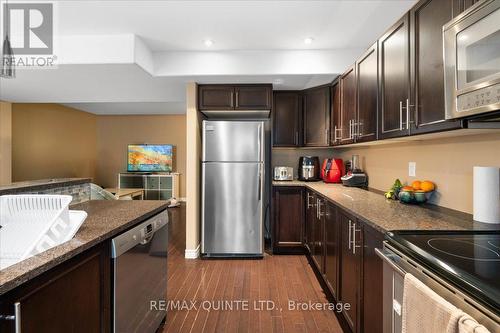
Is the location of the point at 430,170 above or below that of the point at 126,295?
above

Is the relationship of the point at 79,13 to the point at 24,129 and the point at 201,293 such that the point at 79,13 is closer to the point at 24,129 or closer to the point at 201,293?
the point at 201,293

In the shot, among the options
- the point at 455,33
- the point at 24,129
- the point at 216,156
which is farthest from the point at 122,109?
the point at 455,33

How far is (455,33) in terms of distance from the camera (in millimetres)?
1200

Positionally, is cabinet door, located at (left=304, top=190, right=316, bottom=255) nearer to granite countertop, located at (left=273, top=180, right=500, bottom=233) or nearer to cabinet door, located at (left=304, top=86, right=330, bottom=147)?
cabinet door, located at (left=304, top=86, right=330, bottom=147)

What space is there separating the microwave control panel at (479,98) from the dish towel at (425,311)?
0.71 meters

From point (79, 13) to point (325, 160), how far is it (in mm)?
3154

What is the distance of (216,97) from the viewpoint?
11.3 feet

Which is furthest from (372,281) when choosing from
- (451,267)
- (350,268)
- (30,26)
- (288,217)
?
(30,26)

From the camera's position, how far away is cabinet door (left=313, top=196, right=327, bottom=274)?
8.55ft

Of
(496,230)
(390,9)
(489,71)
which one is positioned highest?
(390,9)

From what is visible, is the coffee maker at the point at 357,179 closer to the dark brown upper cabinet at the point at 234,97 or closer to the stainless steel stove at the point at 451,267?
the dark brown upper cabinet at the point at 234,97

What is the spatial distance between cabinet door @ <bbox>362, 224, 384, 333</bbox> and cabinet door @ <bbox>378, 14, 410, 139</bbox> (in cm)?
73

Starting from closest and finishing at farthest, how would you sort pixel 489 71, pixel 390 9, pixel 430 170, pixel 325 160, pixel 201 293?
1. pixel 489 71
2. pixel 430 170
3. pixel 390 9
4. pixel 201 293
5. pixel 325 160

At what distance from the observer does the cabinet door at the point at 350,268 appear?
1.71 metres
